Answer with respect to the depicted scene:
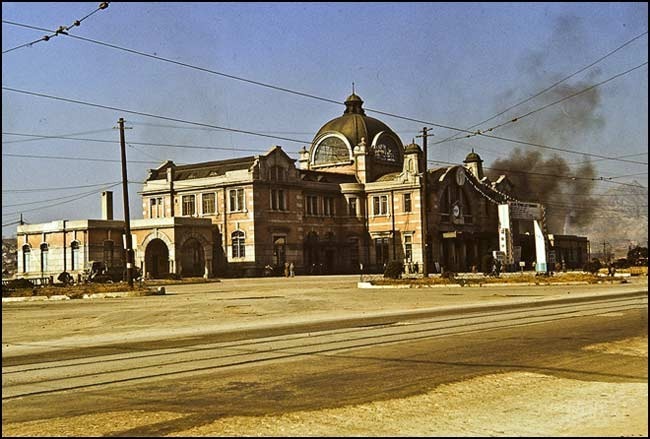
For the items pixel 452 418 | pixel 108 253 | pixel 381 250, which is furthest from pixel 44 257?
pixel 452 418

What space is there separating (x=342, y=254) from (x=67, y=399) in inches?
2907

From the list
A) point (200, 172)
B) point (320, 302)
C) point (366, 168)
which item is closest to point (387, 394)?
point (320, 302)

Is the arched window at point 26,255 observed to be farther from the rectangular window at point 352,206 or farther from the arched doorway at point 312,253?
the rectangular window at point 352,206

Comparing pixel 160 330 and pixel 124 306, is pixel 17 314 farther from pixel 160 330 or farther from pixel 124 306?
pixel 160 330

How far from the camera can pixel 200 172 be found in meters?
82.6

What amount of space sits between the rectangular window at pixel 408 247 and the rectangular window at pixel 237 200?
1768cm

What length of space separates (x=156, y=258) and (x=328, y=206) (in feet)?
65.8

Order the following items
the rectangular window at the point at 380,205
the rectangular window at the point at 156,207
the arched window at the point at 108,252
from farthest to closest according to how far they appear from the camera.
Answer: the rectangular window at the point at 380,205 → the rectangular window at the point at 156,207 → the arched window at the point at 108,252

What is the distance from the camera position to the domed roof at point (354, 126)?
93.1 metres

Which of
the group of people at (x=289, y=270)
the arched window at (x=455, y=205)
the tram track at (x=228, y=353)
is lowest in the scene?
the tram track at (x=228, y=353)

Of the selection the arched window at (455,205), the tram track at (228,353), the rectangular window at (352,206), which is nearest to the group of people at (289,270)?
the rectangular window at (352,206)

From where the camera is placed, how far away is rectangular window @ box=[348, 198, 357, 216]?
3386 inches

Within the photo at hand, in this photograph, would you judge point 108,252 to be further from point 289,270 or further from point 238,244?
point 289,270

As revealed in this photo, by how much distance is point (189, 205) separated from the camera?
80250 millimetres
